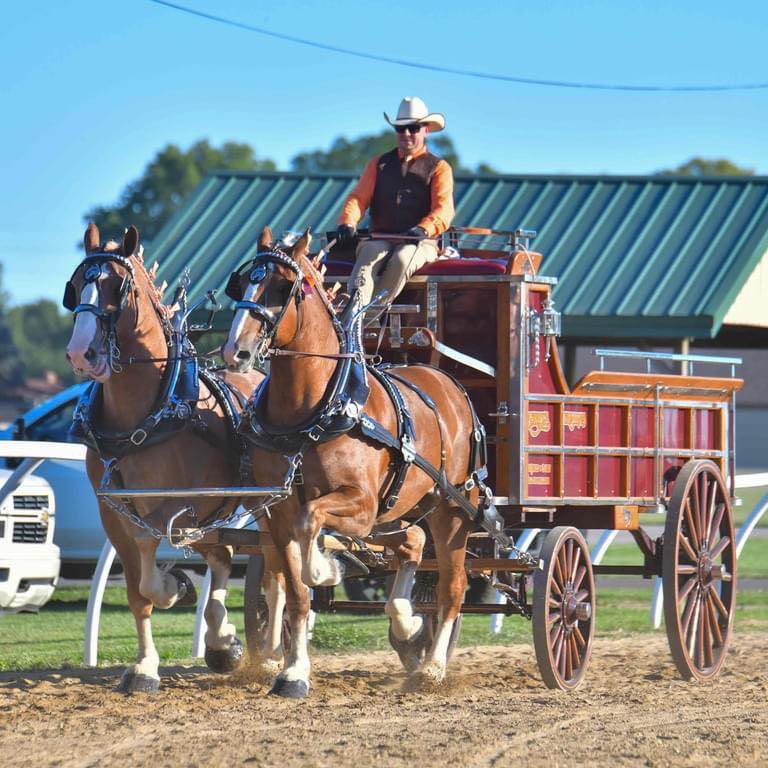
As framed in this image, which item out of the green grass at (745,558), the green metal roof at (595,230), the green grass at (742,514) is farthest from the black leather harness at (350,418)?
the green grass at (742,514)

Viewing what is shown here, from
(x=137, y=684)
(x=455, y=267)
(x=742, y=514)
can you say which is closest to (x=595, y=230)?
(x=455, y=267)

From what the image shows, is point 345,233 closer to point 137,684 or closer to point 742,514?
point 137,684

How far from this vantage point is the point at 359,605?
34.0 ft

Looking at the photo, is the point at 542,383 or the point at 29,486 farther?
the point at 29,486

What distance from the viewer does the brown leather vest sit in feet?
33.0

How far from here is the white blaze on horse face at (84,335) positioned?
814cm

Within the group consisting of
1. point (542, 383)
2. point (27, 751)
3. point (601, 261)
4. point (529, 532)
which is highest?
point (601, 261)

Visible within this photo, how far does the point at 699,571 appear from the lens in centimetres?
1087

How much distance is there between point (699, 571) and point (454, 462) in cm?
232

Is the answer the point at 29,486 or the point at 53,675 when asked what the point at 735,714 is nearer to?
the point at 53,675

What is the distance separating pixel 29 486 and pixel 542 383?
18.9 feet

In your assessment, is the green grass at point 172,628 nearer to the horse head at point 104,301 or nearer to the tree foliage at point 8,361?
the horse head at point 104,301

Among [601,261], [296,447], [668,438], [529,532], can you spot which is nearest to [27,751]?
[296,447]

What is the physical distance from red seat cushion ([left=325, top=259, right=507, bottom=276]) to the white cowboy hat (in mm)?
872
